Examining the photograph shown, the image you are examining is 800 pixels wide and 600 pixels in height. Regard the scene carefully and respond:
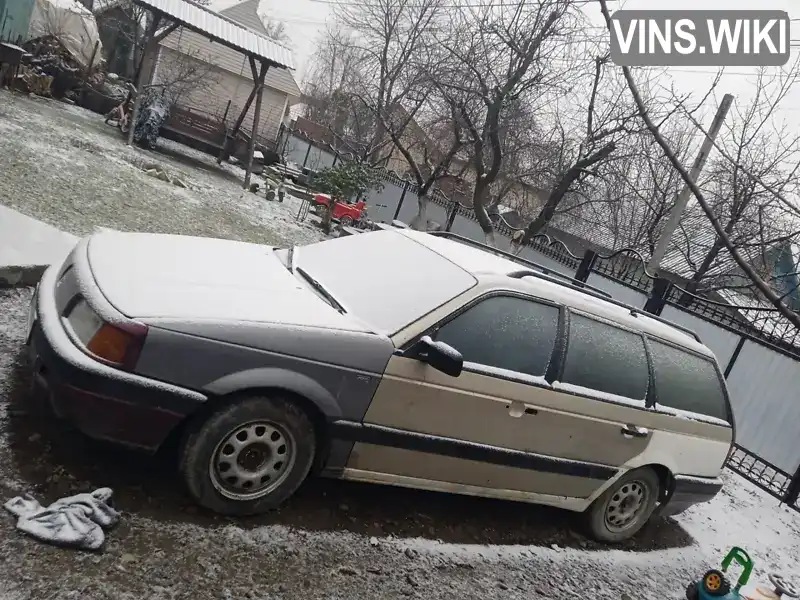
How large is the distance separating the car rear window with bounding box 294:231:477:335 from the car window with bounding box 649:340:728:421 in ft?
5.41

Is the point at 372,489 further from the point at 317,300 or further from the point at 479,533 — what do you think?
the point at 317,300

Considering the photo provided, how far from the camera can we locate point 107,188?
9781mm

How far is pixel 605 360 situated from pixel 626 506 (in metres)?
1.22

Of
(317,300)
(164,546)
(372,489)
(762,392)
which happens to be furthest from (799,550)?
(164,546)

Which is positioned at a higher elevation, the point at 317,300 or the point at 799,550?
the point at 317,300

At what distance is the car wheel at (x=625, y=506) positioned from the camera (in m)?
4.43

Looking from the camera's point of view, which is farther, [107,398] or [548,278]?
[548,278]

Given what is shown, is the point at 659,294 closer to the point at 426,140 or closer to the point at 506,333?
the point at 506,333

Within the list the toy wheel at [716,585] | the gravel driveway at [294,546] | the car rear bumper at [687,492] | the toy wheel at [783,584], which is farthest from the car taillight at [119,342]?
the toy wheel at [783,584]

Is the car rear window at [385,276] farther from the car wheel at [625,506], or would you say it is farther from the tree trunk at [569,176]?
the tree trunk at [569,176]

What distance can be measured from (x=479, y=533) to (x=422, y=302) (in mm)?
1605

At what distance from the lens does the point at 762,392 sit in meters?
7.71

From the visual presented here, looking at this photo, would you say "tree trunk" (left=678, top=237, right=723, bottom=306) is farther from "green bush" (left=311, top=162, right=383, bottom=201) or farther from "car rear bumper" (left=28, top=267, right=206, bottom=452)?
"car rear bumper" (left=28, top=267, right=206, bottom=452)

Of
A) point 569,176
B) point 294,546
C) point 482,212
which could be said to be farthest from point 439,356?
point 482,212
